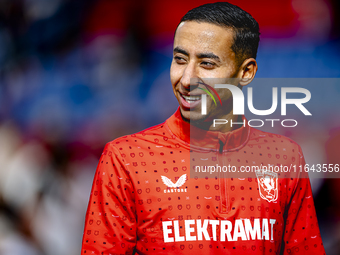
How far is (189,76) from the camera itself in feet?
5.77

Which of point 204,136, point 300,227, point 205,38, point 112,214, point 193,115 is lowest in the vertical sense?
point 300,227

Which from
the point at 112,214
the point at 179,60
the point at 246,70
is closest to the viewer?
the point at 112,214

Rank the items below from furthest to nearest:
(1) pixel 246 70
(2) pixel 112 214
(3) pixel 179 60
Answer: (1) pixel 246 70, (3) pixel 179 60, (2) pixel 112 214

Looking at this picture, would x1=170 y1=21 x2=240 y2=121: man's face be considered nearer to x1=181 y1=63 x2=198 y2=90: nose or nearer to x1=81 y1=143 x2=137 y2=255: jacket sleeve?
x1=181 y1=63 x2=198 y2=90: nose

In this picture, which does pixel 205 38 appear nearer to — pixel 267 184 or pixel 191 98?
pixel 191 98

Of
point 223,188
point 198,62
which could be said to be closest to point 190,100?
point 198,62

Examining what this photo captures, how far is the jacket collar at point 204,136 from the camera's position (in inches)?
73.2

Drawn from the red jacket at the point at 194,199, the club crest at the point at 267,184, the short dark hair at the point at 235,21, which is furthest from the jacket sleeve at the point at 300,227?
the short dark hair at the point at 235,21

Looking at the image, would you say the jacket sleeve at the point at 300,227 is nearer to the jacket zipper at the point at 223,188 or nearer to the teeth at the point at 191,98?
the jacket zipper at the point at 223,188

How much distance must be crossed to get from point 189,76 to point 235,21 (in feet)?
1.16

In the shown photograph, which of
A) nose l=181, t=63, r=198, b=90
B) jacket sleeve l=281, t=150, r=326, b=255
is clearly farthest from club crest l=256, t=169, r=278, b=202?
nose l=181, t=63, r=198, b=90

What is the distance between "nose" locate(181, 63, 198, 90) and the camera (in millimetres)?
1760

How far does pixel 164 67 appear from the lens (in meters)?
2.66

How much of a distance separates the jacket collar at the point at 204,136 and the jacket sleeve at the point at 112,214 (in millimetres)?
300
